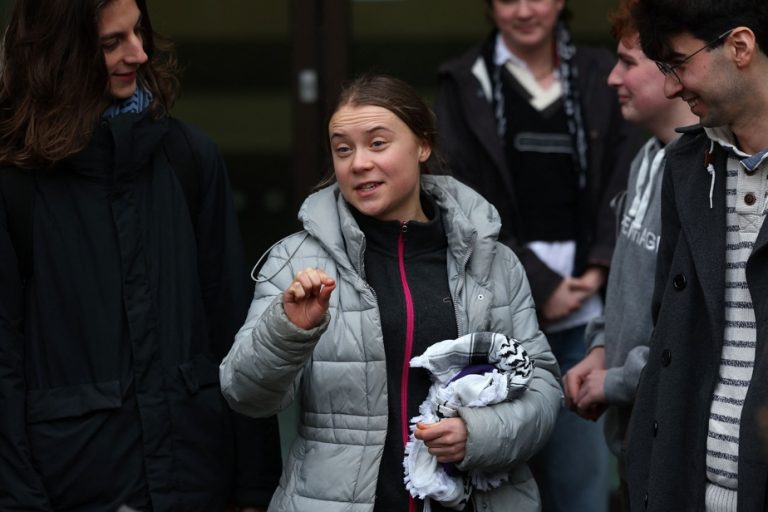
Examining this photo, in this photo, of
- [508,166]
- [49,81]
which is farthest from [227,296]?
[508,166]

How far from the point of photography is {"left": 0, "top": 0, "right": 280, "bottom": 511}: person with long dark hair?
11.6 ft

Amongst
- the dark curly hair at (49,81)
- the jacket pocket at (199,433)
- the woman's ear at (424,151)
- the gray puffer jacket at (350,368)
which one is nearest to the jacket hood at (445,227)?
the gray puffer jacket at (350,368)

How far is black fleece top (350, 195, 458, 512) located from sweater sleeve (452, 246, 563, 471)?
6.4 inches

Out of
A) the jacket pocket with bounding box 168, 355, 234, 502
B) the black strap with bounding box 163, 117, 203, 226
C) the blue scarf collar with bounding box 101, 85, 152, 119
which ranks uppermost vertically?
the blue scarf collar with bounding box 101, 85, 152, 119

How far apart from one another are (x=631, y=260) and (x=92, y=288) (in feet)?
4.97

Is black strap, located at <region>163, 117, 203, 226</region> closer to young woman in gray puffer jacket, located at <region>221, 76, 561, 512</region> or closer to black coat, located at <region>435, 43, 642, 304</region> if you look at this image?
young woman in gray puffer jacket, located at <region>221, 76, 561, 512</region>

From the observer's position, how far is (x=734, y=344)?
3168 mm

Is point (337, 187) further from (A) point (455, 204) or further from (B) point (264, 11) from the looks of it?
(B) point (264, 11)

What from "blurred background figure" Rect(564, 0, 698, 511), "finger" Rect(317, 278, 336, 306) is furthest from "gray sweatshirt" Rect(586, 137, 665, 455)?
"finger" Rect(317, 278, 336, 306)

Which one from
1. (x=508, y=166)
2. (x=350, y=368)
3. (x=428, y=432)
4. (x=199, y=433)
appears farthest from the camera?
(x=508, y=166)

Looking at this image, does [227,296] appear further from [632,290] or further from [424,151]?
[632,290]

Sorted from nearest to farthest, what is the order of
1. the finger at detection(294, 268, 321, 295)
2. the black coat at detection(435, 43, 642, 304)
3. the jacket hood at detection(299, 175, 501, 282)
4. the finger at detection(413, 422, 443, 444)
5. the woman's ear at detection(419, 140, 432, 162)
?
the finger at detection(294, 268, 321, 295)
the finger at detection(413, 422, 443, 444)
the jacket hood at detection(299, 175, 501, 282)
the woman's ear at detection(419, 140, 432, 162)
the black coat at detection(435, 43, 642, 304)

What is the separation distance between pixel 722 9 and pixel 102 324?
1.74 meters

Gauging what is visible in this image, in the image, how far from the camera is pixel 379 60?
6.30 meters
